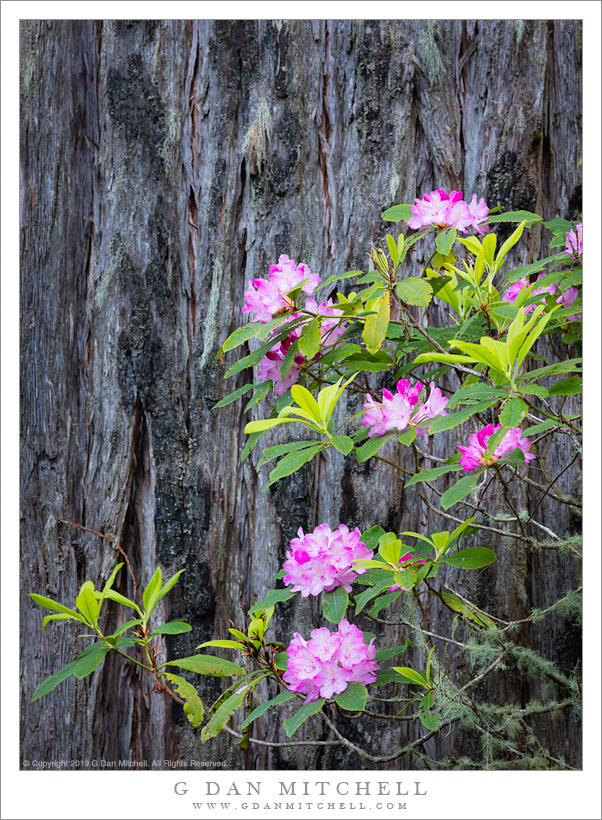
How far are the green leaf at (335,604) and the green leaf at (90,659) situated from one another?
1.21ft

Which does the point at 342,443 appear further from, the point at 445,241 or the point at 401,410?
the point at 445,241

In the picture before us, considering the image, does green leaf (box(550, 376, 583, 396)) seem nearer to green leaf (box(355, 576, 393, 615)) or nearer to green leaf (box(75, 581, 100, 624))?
green leaf (box(355, 576, 393, 615))

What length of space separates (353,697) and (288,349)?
53cm

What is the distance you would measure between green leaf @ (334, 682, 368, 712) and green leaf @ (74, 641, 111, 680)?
382 mm

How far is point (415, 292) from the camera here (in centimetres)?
88

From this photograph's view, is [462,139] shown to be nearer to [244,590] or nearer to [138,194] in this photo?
[138,194]

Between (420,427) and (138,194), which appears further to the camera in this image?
(138,194)

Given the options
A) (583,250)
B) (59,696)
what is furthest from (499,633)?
(59,696)

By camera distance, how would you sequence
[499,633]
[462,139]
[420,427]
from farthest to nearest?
1. [462,139]
2. [499,633]
3. [420,427]

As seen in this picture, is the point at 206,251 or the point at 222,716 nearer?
the point at 222,716

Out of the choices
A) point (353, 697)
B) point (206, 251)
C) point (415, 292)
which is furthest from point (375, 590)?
point (206, 251)

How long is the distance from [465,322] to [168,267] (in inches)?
26.3

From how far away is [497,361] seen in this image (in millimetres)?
831

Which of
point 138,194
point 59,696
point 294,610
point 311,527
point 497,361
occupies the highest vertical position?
point 138,194
